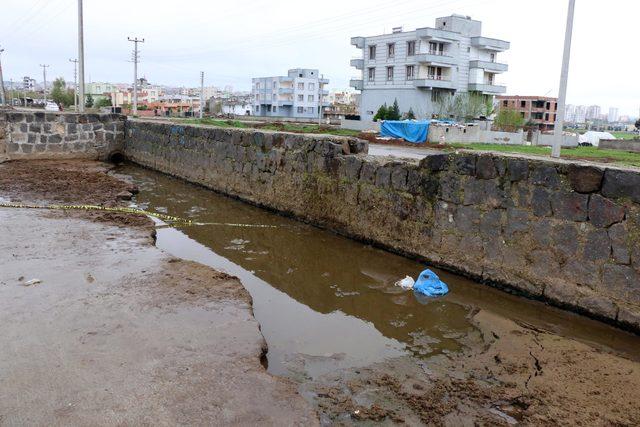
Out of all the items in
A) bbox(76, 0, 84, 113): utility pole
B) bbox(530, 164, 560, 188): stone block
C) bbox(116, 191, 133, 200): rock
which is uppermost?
bbox(76, 0, 84, 113): utility pole

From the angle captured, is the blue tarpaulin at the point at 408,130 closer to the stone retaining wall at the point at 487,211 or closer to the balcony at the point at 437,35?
the stone retaining wall at the point at 487,211

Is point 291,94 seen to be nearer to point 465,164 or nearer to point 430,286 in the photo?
point 465,164

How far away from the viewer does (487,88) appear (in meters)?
65.9

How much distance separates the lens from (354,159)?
27.5 feet

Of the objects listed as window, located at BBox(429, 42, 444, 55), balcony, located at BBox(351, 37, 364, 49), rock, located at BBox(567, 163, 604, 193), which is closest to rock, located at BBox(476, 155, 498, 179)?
rock, located at BBox(567, 163, 604, 193)

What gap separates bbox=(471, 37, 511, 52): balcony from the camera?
64875mm

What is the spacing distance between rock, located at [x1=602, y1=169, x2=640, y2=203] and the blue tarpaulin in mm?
28251

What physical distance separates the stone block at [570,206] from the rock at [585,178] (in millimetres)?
72

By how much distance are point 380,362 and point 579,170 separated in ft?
9.30

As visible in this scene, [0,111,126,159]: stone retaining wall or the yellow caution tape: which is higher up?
[0,111,126,159]: stone retaining wall

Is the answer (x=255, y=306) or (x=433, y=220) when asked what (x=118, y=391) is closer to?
(x=255, y=306)

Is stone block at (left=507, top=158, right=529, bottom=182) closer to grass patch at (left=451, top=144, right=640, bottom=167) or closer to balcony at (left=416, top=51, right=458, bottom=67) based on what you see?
grass patch at (left=451, top=144, right=640, bottom=167)

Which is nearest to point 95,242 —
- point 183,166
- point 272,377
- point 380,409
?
point 272,377

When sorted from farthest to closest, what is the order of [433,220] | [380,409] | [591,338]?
[433,220]
[591,338]
[380,409]
